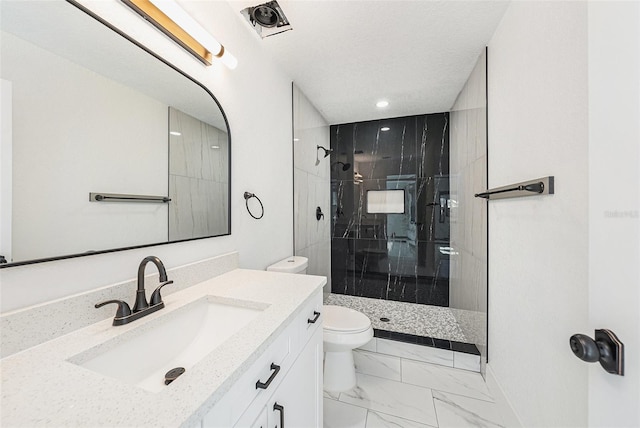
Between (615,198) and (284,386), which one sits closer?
Result: (615,198)

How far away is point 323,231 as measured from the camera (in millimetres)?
3107

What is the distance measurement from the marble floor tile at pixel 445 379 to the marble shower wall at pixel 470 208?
0.71 feet

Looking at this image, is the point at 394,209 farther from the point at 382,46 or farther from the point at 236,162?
the point at 236,162

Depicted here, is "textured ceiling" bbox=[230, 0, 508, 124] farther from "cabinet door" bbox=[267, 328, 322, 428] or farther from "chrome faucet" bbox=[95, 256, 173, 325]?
"cabinet door" bbox=[267, 328, 322, 428]

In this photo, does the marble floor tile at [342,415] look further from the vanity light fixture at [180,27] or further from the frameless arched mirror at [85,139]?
the vanity light fixture at [180,27]

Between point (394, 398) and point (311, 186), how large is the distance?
1976mm

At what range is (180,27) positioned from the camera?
41.3 inches

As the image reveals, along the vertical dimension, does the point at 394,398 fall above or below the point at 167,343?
below

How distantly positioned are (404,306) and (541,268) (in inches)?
80.2

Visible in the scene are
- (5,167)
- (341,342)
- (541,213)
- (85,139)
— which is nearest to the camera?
(5,167)

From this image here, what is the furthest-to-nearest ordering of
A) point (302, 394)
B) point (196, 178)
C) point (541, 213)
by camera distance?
1. point (196, 178)
2. point (541, 213)
3. point (302, 394)

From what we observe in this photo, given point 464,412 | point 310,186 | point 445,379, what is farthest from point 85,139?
point 445,379

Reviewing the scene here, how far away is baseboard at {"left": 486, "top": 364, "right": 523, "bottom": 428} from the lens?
1341mm

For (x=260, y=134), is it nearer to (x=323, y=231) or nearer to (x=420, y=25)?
(x=420, y=25)
